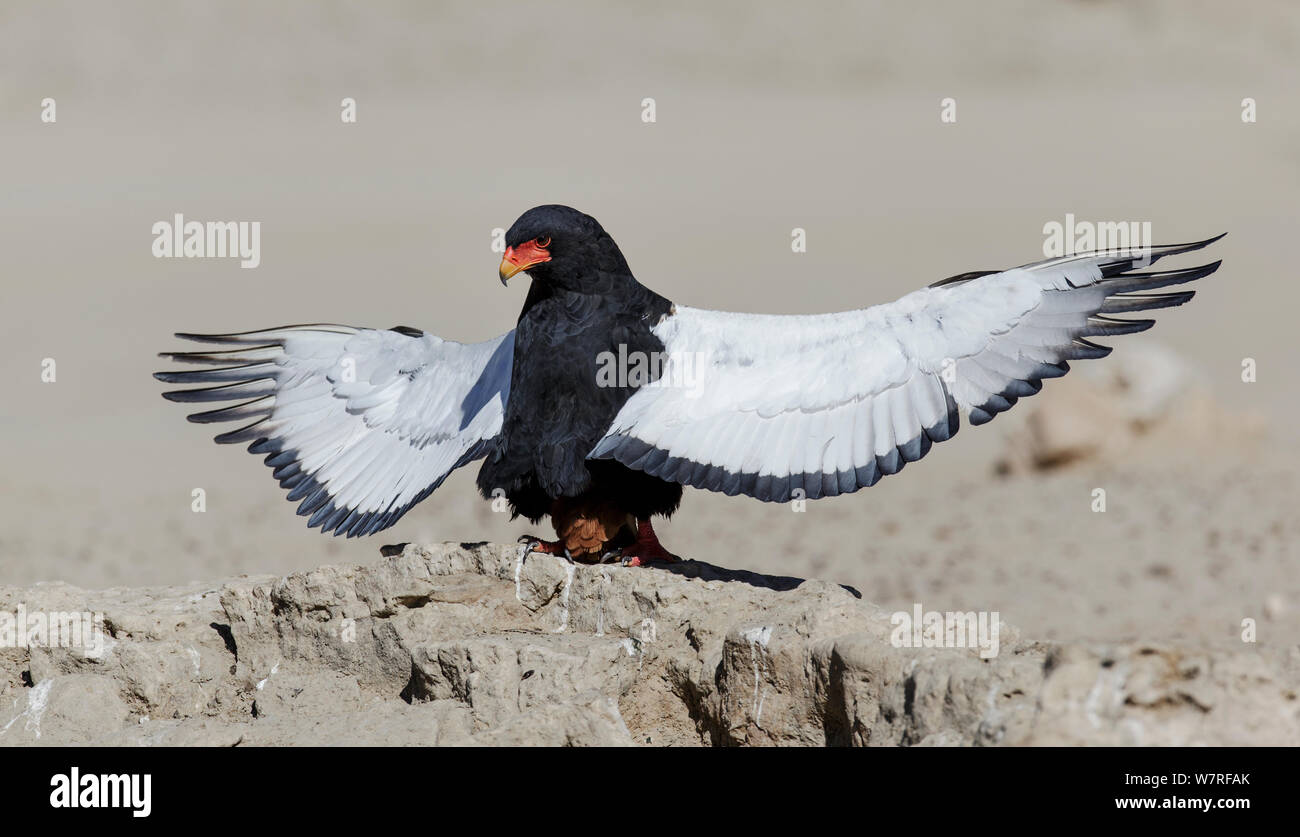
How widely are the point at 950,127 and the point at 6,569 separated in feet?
87.8

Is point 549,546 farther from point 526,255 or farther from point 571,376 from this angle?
point 526,255

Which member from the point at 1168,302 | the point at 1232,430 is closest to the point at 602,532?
the point at 1168,302

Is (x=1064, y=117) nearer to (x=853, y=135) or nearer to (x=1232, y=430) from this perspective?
(x=853, y=135)

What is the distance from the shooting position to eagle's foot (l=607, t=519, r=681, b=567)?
290 inches

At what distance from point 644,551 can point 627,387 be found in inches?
30.1

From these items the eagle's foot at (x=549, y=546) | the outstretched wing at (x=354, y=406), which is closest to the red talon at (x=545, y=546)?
the eagle's foot at (x=549, y=546)

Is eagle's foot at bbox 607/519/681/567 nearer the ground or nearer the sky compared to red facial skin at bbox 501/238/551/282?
nearer the ground

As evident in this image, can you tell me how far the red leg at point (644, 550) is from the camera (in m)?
7.37

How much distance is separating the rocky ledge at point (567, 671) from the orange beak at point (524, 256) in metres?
1.24

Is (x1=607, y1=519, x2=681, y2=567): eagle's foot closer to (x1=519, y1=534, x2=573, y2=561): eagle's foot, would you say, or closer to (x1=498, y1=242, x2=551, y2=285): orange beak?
(x1=519, y1=534, x2=573, y2=561): eagle's foot

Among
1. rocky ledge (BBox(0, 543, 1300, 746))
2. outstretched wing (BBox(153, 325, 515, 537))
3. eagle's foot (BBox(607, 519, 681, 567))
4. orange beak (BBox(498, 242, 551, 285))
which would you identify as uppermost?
orange beak (BBox(498, 242, 551, 285))

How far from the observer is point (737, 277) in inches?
1062

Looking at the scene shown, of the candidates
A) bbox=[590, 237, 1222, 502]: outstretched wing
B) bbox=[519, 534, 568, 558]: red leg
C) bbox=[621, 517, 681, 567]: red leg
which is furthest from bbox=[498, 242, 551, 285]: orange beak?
bbox=[621, 517, 681, 567]: red leg

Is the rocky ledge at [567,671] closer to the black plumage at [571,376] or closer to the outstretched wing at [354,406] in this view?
the black plumage at [571,376]
